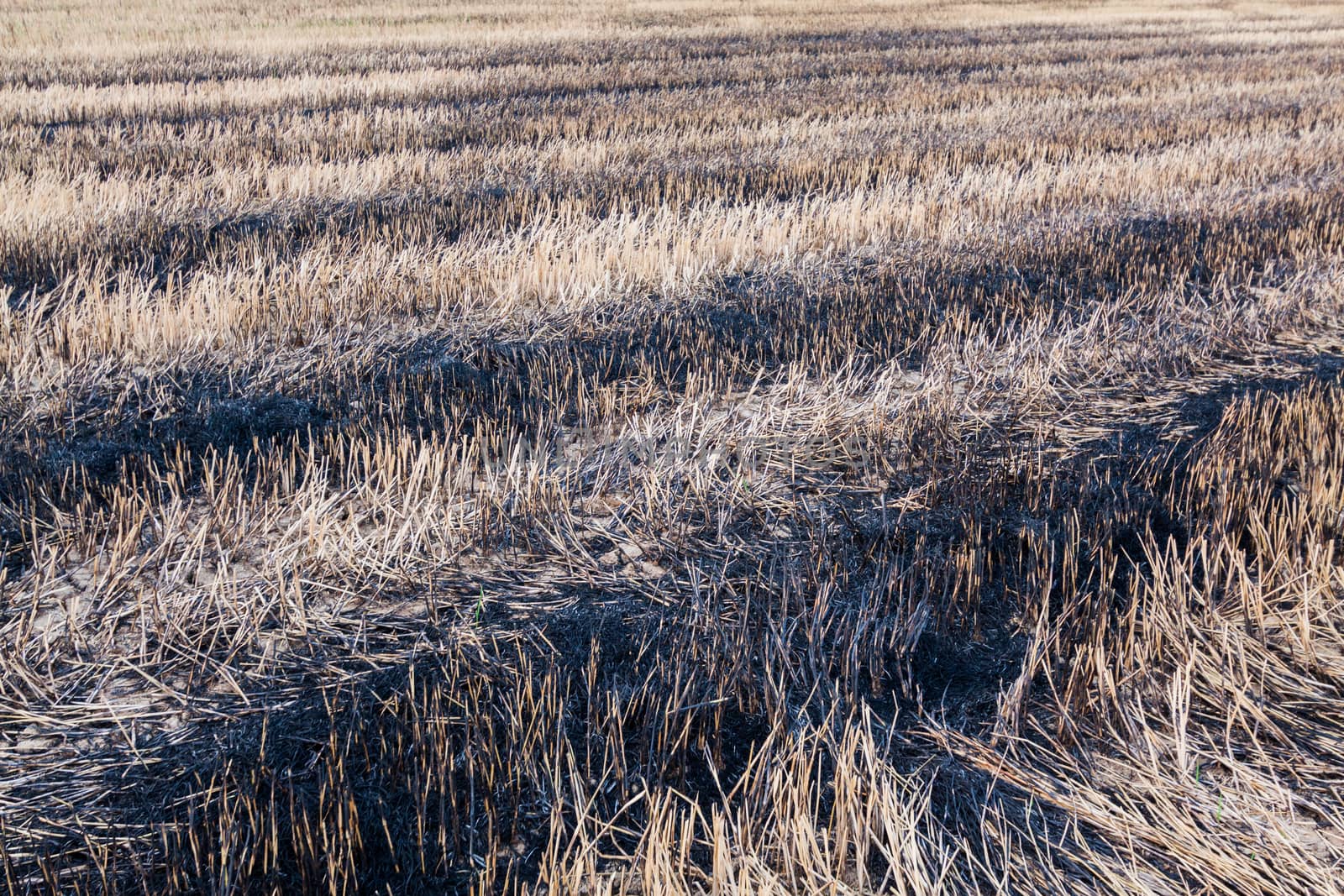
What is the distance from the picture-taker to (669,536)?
3.08 m

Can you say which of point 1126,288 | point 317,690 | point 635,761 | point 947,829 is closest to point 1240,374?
point 1126,288

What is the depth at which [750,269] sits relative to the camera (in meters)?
5.93

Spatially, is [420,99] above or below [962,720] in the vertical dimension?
above

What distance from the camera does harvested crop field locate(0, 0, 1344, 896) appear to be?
1.93 metres

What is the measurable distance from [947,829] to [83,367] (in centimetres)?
395

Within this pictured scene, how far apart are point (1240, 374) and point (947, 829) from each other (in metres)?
3.47

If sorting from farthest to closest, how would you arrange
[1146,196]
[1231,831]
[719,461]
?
[1146,196] < [719,461] < [1231,831]

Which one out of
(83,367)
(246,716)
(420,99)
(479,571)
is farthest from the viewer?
(420,99)

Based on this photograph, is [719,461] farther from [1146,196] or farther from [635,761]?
[1146,196]

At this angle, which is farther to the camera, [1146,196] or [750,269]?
[1146,196]

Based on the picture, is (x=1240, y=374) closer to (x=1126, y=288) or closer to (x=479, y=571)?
(x=1126, y=288)

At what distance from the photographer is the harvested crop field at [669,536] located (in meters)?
1.93

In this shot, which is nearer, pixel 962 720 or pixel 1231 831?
pixel 1231 831

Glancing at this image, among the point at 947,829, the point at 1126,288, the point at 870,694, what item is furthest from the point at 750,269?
the point at 947,829
